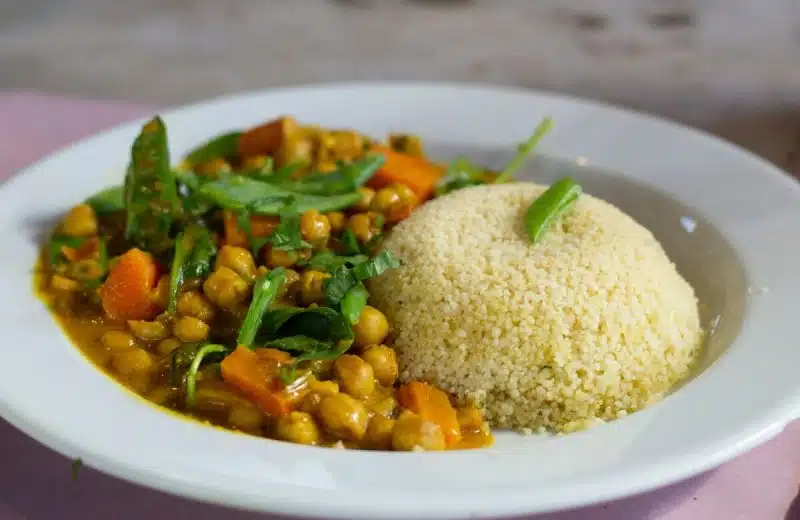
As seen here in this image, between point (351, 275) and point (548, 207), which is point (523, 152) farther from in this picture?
point (351, 275)

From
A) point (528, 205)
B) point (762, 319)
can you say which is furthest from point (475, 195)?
point (762, 319)

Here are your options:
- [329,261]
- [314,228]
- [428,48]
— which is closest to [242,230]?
[314,228]

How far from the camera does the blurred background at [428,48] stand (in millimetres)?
6668

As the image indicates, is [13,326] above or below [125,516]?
above

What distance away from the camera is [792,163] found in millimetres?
4672

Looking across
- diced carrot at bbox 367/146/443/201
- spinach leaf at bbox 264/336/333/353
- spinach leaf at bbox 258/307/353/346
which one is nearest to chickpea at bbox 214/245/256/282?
spinach leaf at bbox 258/307/353/346

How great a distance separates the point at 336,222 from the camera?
11.2ft

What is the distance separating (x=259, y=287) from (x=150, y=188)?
762mm

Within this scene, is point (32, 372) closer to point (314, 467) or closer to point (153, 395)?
point (153, 395)

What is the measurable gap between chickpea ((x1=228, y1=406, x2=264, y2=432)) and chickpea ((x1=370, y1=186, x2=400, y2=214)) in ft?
3.83

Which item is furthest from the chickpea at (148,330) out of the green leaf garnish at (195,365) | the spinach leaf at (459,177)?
the spinach leaf at (459,177)

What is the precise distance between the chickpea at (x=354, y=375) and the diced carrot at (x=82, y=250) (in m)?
1.15

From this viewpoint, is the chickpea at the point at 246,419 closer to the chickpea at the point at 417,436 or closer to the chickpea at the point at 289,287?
the chickpea at the point at 417,436

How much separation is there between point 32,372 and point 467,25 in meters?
6.10
